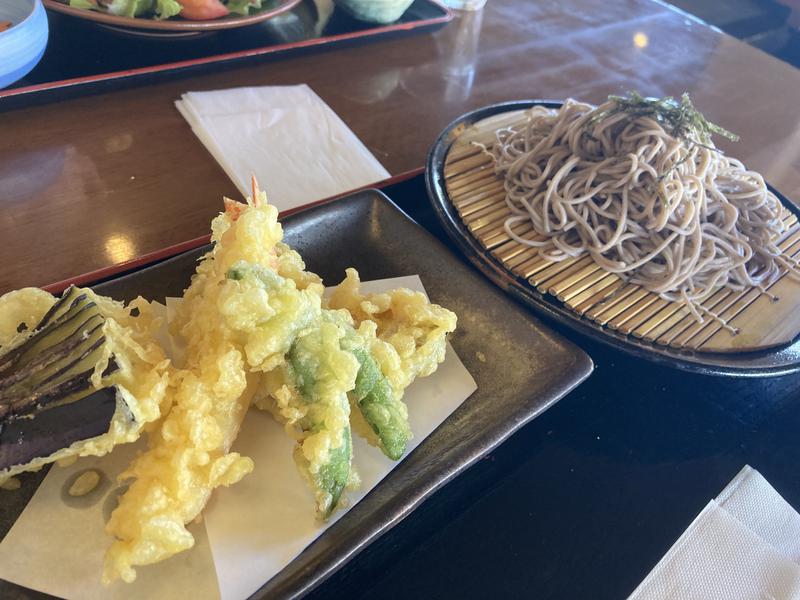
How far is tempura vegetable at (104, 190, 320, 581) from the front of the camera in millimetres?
1101

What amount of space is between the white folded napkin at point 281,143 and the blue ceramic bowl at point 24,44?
21.2 inches

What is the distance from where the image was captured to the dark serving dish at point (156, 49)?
2326 millimetres

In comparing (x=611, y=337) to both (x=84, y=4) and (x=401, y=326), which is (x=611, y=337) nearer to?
(x=401, y=326)

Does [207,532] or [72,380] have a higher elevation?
[72,380]

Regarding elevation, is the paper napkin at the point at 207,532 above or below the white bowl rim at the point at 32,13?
below

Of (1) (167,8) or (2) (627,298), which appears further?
(1) (167,8)

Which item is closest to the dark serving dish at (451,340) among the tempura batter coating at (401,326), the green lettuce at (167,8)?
the tempura batter coating at (401,326)

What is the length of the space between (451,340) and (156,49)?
81.7 inches

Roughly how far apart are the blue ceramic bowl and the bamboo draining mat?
166 centimetres

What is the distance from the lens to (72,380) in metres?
1.09

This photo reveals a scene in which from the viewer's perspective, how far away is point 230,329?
4.02ft

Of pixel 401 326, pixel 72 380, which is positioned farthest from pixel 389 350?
pixel 72 380

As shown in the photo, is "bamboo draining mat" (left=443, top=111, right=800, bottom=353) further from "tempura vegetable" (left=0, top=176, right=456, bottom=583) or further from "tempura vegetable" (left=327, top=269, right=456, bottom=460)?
"tempura vegetable" (left=0, top=176, right=456, bottom=583)

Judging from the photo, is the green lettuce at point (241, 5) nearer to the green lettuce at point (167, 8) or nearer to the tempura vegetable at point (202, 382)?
the green lettuce at point (167, 8)
